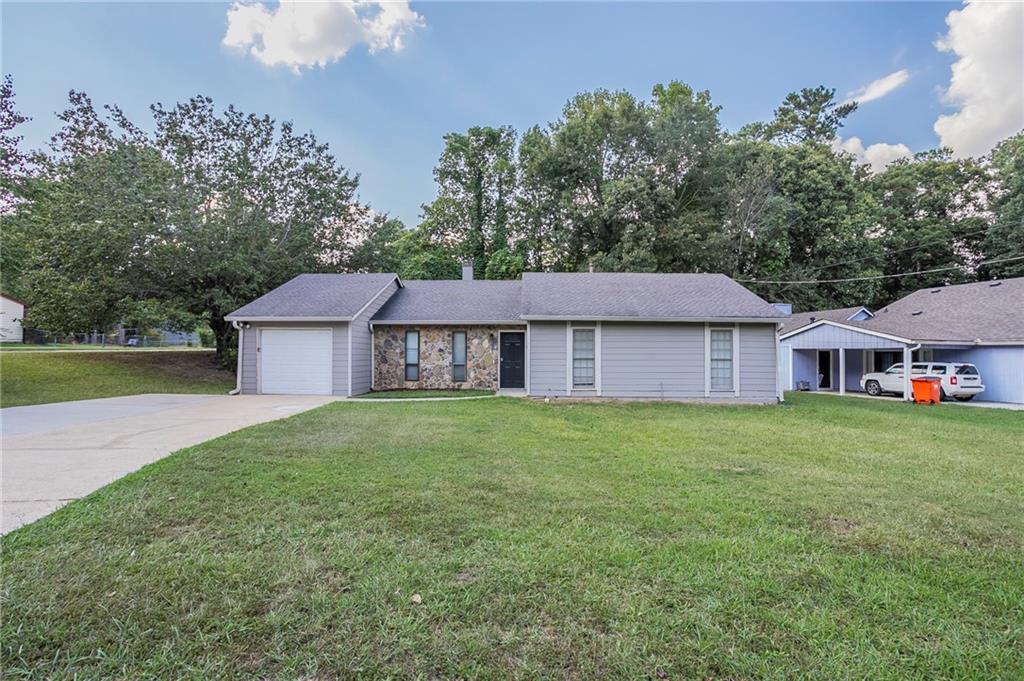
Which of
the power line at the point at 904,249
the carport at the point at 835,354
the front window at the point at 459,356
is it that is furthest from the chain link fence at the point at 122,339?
the power line at the point at 904,249

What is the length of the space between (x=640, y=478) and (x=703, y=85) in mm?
27093

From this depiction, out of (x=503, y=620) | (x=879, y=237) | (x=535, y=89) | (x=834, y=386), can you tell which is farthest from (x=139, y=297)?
(x=879, y=237)

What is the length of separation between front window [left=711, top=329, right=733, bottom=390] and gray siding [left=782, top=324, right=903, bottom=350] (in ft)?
23.8

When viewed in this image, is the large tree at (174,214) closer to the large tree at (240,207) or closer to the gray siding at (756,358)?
the large tree at (240,207)

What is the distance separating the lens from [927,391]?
1366 cm

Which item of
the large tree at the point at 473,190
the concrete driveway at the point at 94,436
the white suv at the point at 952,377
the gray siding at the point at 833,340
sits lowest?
the concrete driveway at the point at 94,436

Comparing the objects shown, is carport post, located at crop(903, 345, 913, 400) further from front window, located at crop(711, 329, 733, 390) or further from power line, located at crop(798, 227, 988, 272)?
power line, located at crop(798, 227, 988, 272)

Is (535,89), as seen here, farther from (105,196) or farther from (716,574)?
(716,574)

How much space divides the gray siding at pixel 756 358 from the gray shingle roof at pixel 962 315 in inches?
258

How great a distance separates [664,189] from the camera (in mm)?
22344

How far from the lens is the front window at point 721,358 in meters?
12.0

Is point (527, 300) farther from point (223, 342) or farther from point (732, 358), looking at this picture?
point (223, 342)

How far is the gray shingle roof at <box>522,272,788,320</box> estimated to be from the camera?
11852 millimetres


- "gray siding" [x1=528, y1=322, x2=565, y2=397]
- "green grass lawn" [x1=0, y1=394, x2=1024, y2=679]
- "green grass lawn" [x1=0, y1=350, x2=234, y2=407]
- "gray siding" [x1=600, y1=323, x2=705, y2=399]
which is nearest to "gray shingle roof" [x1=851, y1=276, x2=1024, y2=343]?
"gray siding" [x1=600, y1=323, x2=705, y2=399]
